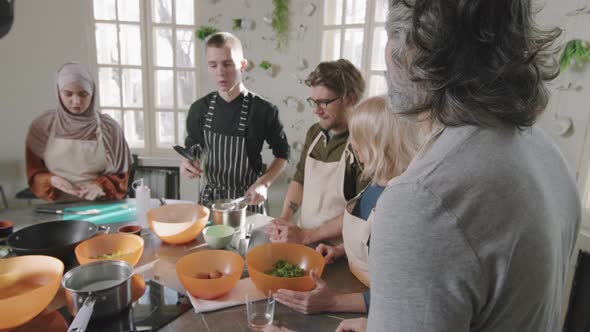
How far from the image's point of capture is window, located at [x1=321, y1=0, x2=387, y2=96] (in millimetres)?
2998

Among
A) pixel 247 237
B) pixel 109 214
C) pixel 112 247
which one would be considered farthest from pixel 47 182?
pixel 247 237

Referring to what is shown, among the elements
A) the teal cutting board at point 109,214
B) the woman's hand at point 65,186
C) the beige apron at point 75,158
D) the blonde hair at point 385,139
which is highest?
the blonde hair at point 385,139

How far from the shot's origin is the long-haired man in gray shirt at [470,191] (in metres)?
0.50

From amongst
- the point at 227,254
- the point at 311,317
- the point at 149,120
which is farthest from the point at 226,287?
the point at 149,120

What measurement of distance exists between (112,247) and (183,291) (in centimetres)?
39

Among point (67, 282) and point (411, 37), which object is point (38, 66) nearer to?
point (67, 282)

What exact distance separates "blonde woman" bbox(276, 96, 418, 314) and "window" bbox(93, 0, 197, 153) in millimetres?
2616

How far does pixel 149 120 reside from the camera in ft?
11.5

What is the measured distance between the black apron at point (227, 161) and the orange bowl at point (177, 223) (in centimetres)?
56

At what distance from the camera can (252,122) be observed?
2.20m

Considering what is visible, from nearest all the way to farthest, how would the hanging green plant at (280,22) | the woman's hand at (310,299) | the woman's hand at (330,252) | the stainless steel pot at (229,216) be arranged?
the woman's hand at (310,299) < the woman's hand at (330,252) < the stainless steel pot at (229,216) < the hanging green plant at (280,22)

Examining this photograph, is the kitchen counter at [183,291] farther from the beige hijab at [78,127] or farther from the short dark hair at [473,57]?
the short dark hair at [473,57]

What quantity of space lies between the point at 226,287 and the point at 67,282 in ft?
1.38

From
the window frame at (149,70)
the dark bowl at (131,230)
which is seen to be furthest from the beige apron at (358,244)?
the window frame at (149,70)
